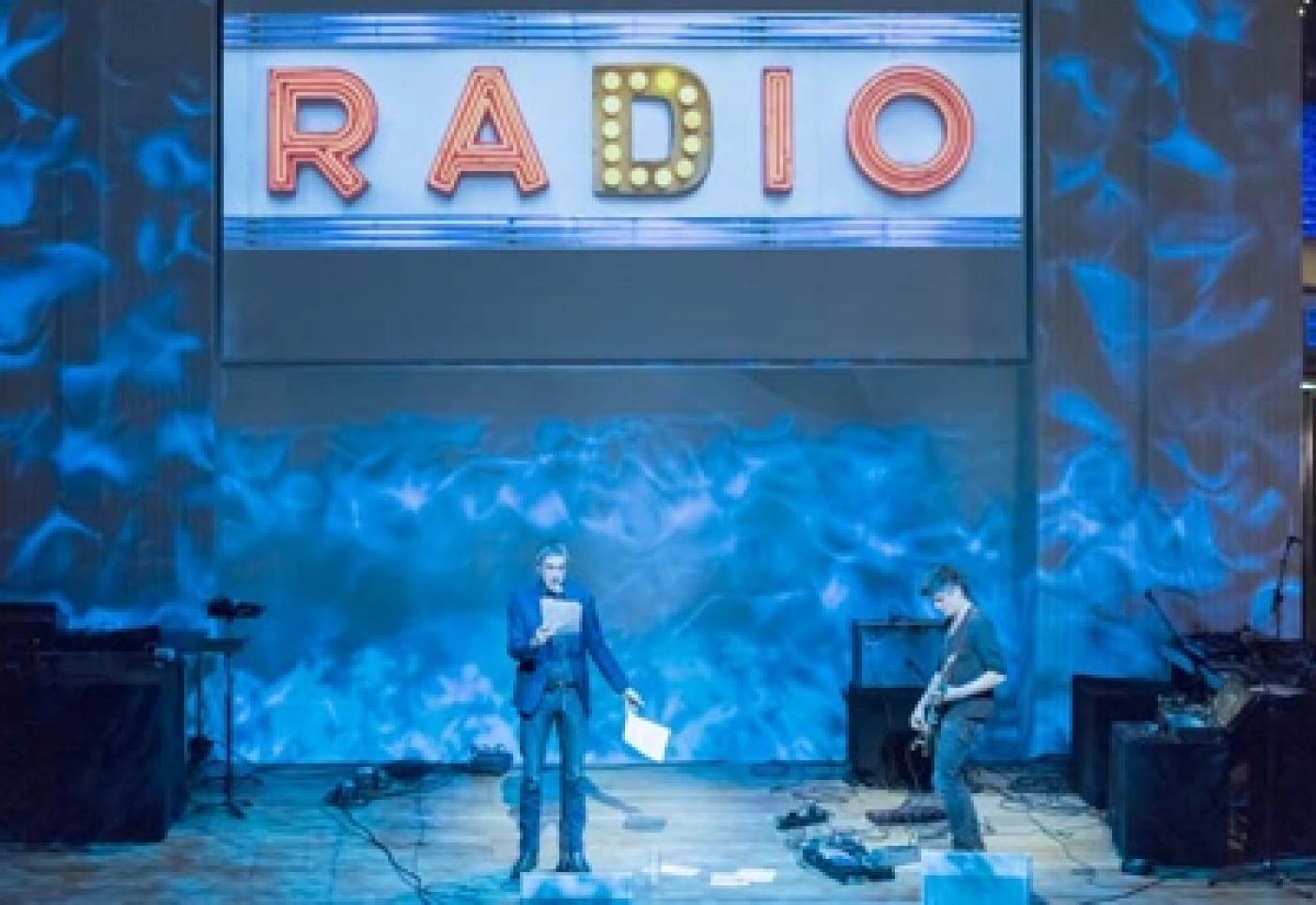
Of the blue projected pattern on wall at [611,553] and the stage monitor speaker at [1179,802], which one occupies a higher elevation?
the blue projected pattern on wall at [611,553]

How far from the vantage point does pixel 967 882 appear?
9680 millimetres

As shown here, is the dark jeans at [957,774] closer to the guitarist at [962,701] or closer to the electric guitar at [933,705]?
the guitarist at [962,701]

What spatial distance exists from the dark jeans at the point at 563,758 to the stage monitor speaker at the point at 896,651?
11.6 feet

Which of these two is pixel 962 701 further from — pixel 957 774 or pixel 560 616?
pixel 560 616

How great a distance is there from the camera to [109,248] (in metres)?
14.7

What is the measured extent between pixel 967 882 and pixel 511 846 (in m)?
3.62

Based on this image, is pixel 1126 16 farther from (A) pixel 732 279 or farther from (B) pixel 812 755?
(B) pixel 812 755

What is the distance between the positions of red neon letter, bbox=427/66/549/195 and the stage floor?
14.6ft

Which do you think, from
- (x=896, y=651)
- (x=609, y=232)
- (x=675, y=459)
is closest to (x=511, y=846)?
(x=896, y=651)

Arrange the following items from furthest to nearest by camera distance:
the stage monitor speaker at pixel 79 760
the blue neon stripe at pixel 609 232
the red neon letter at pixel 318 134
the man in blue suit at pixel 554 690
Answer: the blue neon stripe at pixel 609 232 → the red neon letter at pixel 318 134 → the stage monitor speaker at pixel 79 760 → the man in blue suit at pixel 554 690

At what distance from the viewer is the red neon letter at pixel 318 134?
1479cm

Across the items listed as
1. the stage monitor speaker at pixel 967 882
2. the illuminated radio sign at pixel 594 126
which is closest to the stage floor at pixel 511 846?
the stage monitor speaker at pixel 967 882

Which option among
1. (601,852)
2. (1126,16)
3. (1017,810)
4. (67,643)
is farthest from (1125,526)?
(67,643)

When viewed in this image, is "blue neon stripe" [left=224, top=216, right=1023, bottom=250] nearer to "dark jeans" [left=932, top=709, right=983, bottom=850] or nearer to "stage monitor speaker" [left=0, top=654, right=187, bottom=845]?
"stage monitor speaker" [left=0, top=654, right=187, bottom=845]
